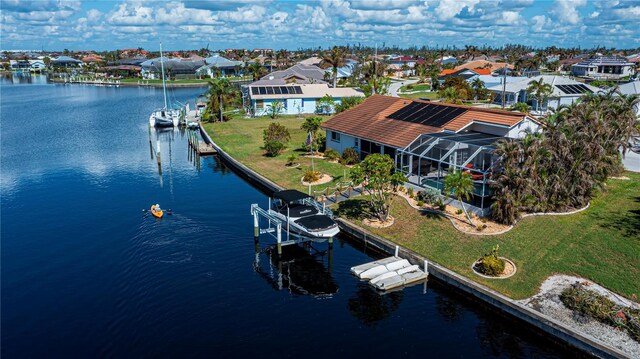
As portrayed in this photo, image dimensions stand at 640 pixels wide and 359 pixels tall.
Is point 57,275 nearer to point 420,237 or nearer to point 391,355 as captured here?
point 391,355

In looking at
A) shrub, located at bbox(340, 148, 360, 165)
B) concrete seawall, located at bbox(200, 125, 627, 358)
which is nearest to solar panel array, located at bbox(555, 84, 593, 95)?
shrub, located at bbox(340, 148, 360, 165)

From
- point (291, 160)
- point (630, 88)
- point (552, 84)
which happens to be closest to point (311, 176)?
A: point (291, 160)

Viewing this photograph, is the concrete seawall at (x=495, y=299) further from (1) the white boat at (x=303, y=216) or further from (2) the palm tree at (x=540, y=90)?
(2) the palm tree at (x=540, y=90)

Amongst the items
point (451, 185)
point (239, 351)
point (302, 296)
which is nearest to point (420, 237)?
point (451, 185)

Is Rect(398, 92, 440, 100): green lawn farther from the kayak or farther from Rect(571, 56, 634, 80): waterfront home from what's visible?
the kayak

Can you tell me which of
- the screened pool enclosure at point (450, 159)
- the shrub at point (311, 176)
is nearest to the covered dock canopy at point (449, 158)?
the screened pool enclosure at point (450, 159)

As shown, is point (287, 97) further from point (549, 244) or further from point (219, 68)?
point (219, 68)

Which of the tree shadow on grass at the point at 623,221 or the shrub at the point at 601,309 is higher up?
the tree shadow on grass at the point at 623,221
